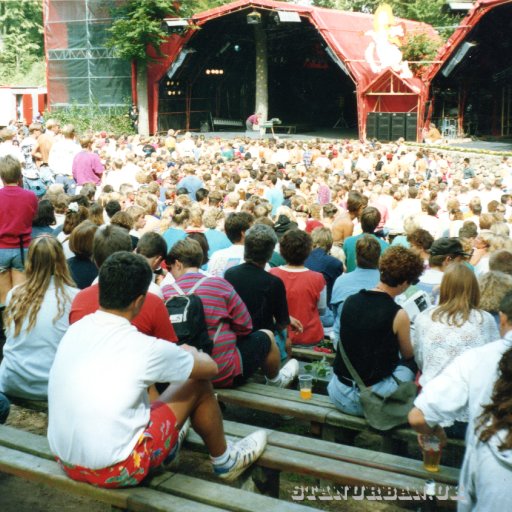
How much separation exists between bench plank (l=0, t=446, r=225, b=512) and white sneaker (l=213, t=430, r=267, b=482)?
1.38 feet

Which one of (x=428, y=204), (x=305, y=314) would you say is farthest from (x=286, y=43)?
(x=305, y=314)

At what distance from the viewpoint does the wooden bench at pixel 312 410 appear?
3.74 m

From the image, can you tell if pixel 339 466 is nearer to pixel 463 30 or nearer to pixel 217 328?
pixel 217 328

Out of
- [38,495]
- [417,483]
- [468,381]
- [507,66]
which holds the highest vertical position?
[507,66]

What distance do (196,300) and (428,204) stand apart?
565 cm

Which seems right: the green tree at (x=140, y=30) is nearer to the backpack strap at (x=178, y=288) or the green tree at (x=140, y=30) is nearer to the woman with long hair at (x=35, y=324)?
→ the woman with long hair at (x=35, y=324)

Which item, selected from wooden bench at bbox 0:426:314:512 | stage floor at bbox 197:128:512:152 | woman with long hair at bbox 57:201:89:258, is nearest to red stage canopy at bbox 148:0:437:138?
stage floor at bbox 197:128:512:152

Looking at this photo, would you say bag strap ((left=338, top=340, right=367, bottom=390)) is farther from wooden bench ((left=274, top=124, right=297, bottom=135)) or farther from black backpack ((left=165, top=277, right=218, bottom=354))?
wooden bench ((left=274, top=124, right=297, bottom=135))

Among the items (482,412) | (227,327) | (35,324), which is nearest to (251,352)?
(227,327)

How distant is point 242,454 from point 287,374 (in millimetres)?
1267

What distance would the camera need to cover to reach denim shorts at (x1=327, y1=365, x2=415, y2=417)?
3754mm

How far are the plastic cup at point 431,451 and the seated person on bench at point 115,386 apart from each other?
3.17 ft

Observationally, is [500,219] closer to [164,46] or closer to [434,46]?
[434,46]

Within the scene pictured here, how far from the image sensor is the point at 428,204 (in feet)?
29.1
